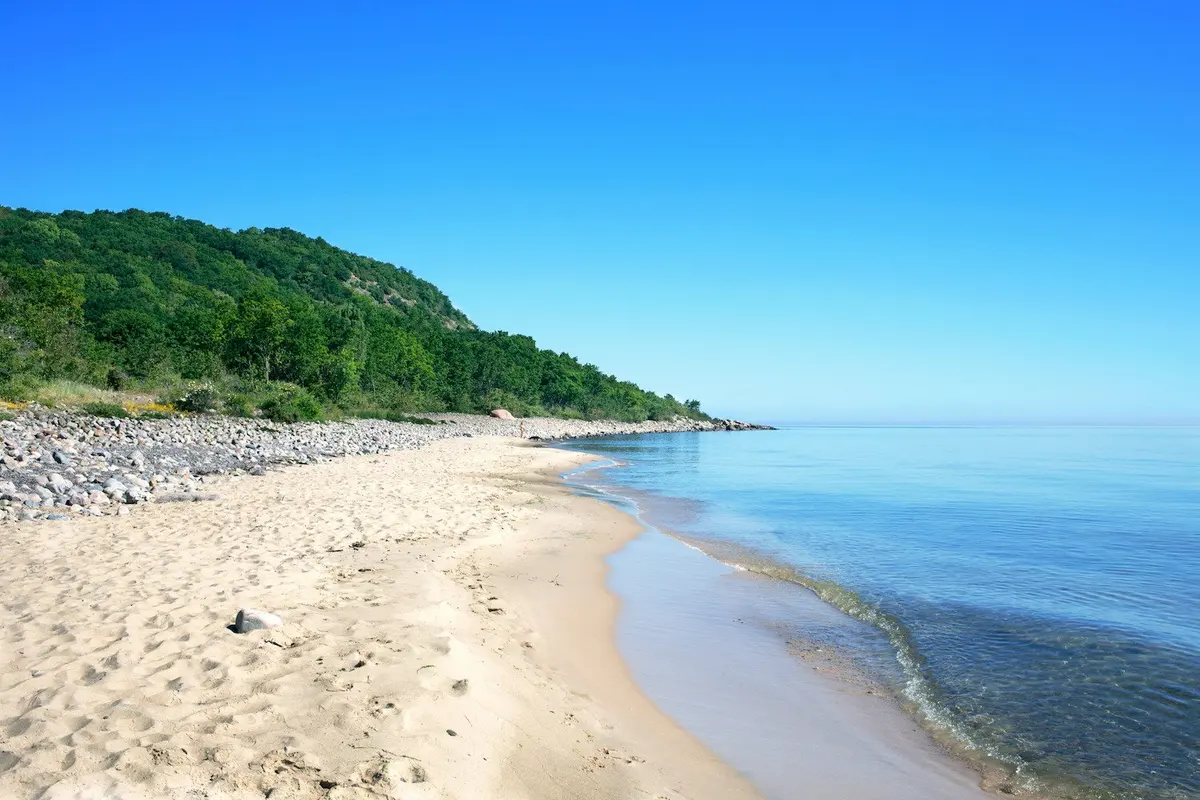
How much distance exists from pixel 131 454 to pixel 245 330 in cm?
3524

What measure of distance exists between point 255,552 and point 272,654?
4408mm

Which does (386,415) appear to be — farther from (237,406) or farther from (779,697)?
(779,697)

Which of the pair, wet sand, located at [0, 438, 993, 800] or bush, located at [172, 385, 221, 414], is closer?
wet sand, located at [0, 438, 993, 800]

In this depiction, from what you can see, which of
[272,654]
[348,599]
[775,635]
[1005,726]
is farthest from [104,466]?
[1005,726]

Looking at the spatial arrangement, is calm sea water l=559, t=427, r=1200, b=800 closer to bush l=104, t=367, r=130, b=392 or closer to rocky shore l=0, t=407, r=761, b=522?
rocky shore l=0, t=407, r=761, b=522

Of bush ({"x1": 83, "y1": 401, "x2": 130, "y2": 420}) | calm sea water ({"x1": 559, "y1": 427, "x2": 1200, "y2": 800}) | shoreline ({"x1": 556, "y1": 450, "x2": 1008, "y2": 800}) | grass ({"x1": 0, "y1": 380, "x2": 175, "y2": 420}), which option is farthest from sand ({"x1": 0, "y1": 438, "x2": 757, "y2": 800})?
grass ({"x1": 0, "y1": 380, "x2": 175, "y2": 420})

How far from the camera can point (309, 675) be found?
5.43 metres

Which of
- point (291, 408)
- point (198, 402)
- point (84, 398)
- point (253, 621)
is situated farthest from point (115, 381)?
point (253, 621)

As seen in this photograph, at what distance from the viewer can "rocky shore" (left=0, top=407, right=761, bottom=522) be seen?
40.7 ft

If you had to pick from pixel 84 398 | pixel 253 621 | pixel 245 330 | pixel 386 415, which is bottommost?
pixel 253 621

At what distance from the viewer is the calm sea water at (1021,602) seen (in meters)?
6.30

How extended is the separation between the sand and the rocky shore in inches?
71.7

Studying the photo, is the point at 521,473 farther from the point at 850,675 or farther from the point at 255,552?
the point at 850,675

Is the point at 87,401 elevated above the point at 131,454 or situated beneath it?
elevated above
